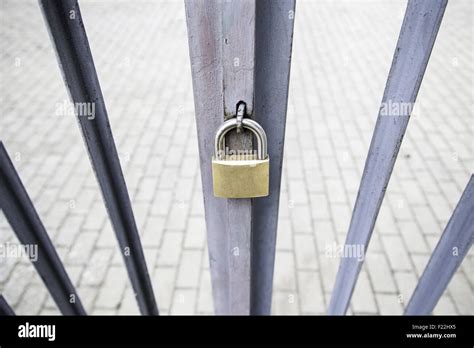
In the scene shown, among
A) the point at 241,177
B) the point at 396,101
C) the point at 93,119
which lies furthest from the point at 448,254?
the point at 93,119

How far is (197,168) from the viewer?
12.0 ft

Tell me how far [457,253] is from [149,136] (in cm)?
351

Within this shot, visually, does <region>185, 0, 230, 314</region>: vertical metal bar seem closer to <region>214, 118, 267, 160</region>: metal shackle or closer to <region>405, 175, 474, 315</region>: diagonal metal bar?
<region>214, 118, 267, 160</region>: metal shackle

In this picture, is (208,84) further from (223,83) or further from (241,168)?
(241,168)

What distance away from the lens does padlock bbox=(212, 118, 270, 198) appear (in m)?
0.80

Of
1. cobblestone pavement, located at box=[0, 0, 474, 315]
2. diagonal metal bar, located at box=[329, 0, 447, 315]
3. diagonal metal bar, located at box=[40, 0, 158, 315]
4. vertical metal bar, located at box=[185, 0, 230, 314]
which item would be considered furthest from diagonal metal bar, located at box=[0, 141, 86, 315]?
cobblestone pavement, located at box=[0, 0, 474, 315]

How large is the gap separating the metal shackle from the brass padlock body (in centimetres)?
2

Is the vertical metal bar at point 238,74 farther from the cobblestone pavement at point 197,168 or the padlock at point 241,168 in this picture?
the cobblestone pavement at point 197,168

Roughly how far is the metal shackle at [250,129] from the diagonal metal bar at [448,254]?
59cm

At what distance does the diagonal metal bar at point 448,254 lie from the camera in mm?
1015

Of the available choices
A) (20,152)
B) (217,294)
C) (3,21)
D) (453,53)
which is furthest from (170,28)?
(217,294)

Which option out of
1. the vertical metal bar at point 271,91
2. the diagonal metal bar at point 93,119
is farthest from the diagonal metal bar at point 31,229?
the vertical metal bar at point 271,91
